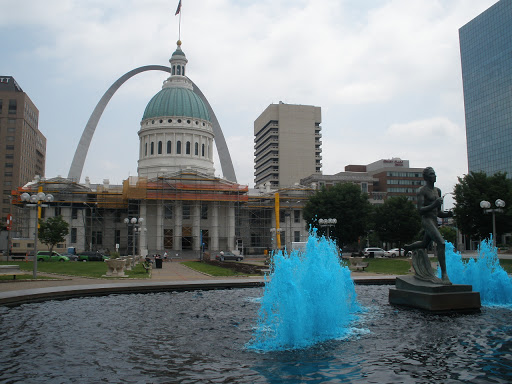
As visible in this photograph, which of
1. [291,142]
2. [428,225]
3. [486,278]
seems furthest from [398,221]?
[291,142]

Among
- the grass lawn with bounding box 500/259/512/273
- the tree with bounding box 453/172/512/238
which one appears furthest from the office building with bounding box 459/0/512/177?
the grass lawn with bounding box 500/259/512/273

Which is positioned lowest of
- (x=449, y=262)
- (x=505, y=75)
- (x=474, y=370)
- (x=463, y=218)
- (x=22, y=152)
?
(x=474, y=370)

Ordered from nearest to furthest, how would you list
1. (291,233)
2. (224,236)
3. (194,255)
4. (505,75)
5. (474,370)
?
(474,370) < (194,255) < (224,236) < (291,233) < (505,75)

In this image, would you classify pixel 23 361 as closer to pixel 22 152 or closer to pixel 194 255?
pixel 194 255

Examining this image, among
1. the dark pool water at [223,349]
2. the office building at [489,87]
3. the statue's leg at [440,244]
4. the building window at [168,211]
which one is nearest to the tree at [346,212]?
A: the building window at [168,211]

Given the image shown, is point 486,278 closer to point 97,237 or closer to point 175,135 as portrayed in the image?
point 97,237

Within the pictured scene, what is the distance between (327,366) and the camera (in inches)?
348

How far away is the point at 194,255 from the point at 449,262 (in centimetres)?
5731

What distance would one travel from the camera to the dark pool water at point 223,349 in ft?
27.1

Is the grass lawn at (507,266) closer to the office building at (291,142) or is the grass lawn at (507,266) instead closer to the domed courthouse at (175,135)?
the domed courthouse at (175,135)

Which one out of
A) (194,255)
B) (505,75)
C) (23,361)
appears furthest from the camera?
(505,75)

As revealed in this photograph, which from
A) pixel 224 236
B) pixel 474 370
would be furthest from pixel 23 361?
pixel 224 236

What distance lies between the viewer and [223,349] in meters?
10.2

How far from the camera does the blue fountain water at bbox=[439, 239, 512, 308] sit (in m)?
16.6
